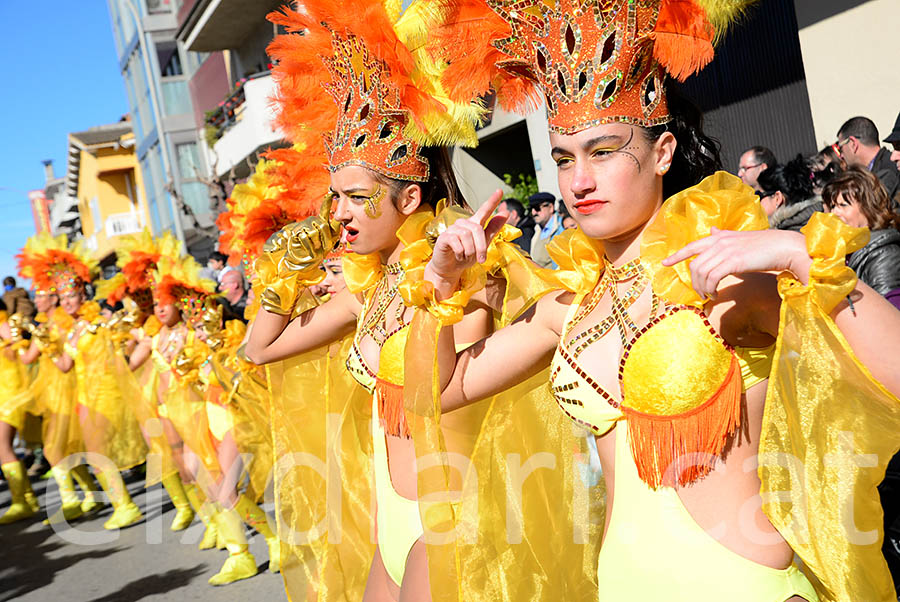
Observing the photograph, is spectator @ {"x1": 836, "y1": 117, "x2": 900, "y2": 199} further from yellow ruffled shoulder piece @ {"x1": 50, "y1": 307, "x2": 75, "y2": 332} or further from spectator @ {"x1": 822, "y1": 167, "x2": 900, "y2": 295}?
yellow ruffled shoulder piece @ {"x1": 50, "y1": 307, "x2": 75, "y2": 332}

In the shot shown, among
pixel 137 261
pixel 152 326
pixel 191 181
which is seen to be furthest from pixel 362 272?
pixel 191 181

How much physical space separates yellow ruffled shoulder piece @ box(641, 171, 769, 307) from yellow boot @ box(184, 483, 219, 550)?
488cm

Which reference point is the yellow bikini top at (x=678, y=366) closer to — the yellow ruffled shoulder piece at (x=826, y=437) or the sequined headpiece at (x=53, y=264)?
the yellow ruffled shoulder piece at (x=826, y=437)

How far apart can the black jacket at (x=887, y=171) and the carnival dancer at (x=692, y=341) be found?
276 cm

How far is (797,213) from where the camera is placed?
4.65m

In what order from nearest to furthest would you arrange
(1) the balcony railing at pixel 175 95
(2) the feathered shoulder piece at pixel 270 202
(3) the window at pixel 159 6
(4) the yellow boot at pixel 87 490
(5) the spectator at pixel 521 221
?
1. (2) the feathered shoulder piece at pixel 270 202
2. (5) the spectator at pixel 521 221
3. (4) the yellow boot at pixel 87 490
4. (3) the window at pixel 159 6
5. (1) the balcony railing at pixel 175 95

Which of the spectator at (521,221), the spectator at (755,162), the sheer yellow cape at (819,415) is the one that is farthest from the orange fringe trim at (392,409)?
the spectator at (521,221)

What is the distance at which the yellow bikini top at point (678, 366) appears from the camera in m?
1.80

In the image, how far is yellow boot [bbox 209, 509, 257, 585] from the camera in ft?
18.0

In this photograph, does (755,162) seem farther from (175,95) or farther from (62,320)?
(175,95)

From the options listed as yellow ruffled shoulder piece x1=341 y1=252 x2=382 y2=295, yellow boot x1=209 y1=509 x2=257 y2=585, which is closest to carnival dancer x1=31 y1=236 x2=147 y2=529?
yellow boot x1=209 y1=509 x2=257 y2=585

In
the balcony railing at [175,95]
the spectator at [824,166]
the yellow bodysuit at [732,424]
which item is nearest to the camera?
the yellow bodysuit at [732,424]

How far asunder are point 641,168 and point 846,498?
2.53 ft

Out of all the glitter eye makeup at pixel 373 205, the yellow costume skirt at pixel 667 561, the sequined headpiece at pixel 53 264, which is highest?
the sequined headpiece at pixel 53 264
